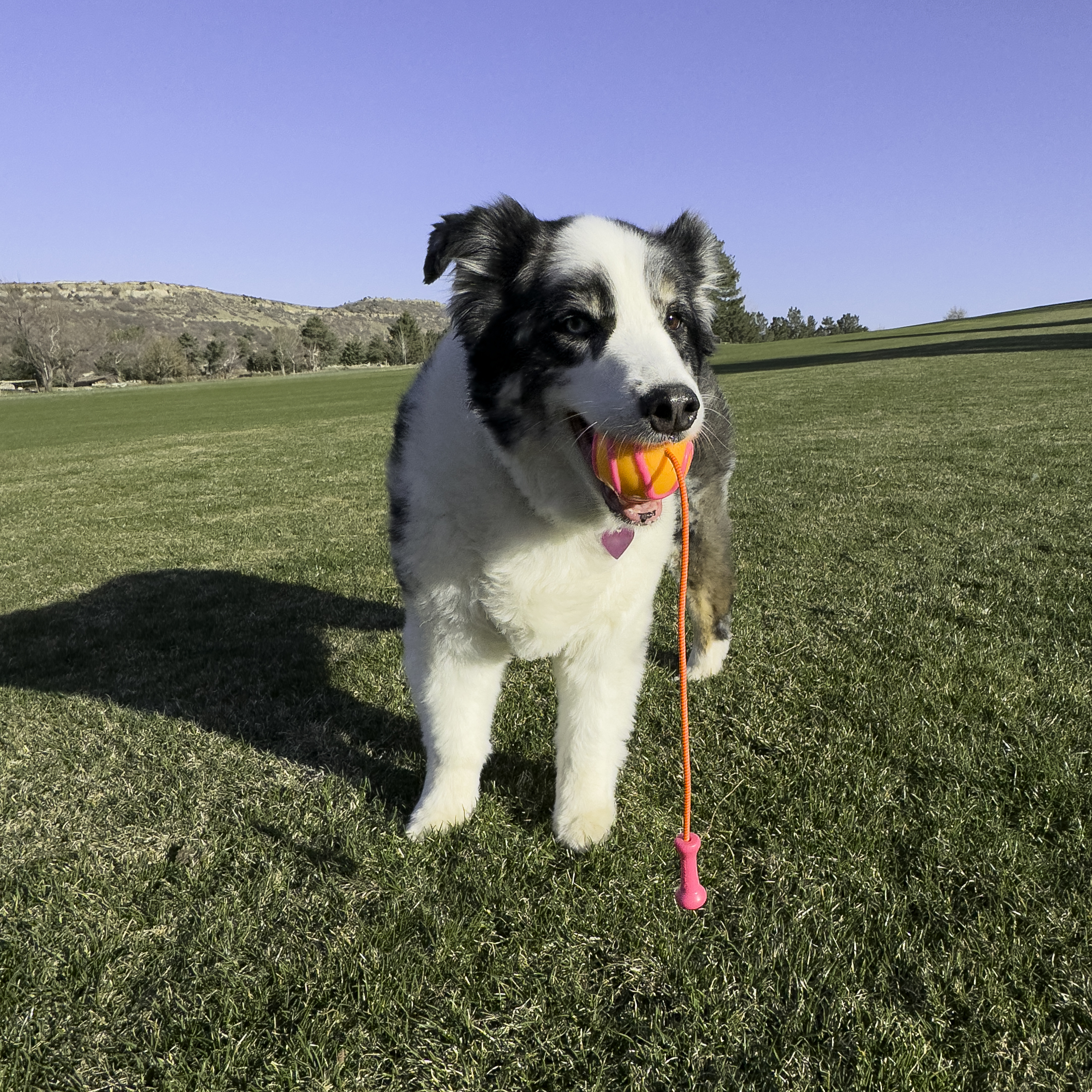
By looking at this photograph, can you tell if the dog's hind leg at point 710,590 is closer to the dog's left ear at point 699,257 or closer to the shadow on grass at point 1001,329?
the dog's left ear at point 699,257

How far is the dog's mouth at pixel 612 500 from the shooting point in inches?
96.0

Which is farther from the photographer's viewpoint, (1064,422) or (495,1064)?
(1064,422)

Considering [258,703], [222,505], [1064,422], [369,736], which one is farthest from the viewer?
[1064,422]

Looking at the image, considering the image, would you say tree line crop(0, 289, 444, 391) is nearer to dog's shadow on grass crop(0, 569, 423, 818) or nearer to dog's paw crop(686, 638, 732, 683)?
dog's shadow on grass crop(0, 569, 423, 818)

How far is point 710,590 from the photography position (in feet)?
14.2

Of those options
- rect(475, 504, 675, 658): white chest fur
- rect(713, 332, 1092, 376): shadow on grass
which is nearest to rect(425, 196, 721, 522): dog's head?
rect(475, 504, 675, 658): white chest fur

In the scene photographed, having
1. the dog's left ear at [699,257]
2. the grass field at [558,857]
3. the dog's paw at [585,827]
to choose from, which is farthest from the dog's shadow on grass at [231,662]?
the dog's left ear at [699,257]

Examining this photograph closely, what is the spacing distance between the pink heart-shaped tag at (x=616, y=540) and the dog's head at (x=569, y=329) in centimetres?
18

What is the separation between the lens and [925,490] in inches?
349

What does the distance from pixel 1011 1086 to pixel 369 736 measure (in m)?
2.92

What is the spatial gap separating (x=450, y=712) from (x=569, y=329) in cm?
154

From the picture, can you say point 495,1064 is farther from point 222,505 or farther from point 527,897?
point 222,505

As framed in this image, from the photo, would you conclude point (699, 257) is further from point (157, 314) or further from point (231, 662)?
point (157, 314)

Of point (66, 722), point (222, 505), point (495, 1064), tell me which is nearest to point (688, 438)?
point (495, 1064)
